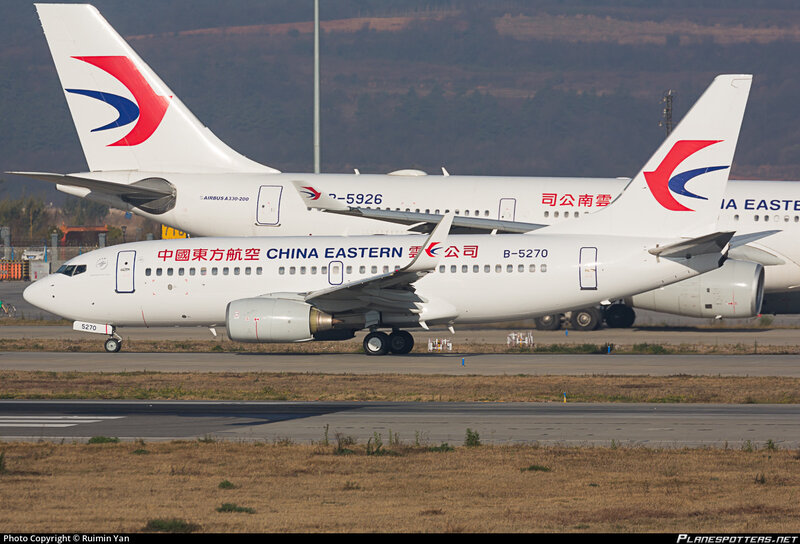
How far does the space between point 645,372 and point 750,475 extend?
13.0m

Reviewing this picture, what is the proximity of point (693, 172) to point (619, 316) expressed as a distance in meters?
11.8

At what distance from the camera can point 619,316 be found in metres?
44.4

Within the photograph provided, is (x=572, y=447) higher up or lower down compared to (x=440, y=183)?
lower down

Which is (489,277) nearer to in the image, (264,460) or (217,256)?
(217,256)

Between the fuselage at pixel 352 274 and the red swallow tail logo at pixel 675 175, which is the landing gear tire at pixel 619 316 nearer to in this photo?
Result: the fuselage at pixel 352 274

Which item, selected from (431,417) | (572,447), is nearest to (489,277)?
(431,417)

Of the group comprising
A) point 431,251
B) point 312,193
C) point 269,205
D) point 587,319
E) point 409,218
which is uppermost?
point 312,193

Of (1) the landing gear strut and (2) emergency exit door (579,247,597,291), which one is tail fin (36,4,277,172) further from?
(2) emergency exit door (579,247,597,291)

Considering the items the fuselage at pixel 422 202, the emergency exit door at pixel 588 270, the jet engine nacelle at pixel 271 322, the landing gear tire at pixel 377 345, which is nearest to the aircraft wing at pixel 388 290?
the jet engine nacelle at pixel 271 322

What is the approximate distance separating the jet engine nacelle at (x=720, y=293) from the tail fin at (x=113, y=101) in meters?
17.8

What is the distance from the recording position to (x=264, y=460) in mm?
18031

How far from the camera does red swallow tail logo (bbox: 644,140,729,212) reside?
33406 millimetres

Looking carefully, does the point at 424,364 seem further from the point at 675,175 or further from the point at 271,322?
the point at 675,175

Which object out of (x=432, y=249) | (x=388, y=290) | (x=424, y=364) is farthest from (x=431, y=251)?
(x=424, y=364)
